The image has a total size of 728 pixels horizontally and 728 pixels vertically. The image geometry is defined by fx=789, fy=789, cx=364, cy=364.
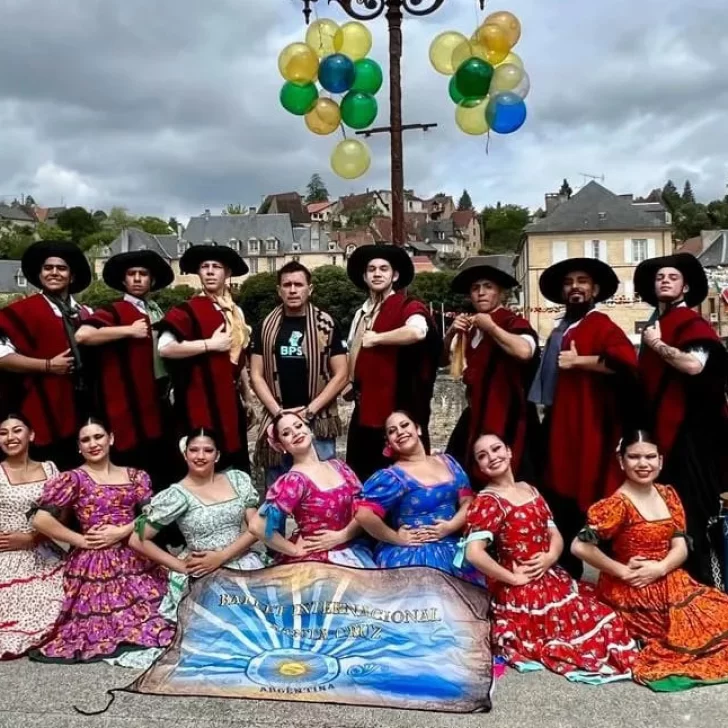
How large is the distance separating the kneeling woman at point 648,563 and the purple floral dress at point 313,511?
971 mm

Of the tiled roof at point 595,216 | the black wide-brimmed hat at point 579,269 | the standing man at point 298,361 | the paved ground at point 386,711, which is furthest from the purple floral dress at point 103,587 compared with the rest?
the tiled roof at point 595,216

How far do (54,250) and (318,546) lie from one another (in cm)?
210

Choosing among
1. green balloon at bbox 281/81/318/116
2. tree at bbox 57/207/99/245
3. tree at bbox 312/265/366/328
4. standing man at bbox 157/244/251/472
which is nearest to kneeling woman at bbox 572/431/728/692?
standing man at bbox 157/244/251/472

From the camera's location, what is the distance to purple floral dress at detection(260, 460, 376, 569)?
345 centimetres

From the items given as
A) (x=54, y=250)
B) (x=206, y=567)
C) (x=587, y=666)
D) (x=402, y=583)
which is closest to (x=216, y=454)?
(x=206, y=567)

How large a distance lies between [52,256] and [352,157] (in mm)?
2437

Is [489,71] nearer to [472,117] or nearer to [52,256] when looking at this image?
[472,117]

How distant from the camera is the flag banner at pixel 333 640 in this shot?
2842 mm

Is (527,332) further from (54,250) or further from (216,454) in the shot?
(54,250)

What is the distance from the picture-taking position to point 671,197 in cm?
10644

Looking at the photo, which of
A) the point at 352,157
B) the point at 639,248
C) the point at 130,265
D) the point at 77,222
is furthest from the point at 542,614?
the point at 77,222

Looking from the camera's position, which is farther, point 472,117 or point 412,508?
point 472,117

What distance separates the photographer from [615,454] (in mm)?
3721

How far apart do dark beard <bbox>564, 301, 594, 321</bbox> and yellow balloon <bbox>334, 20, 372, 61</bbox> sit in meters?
2.80
